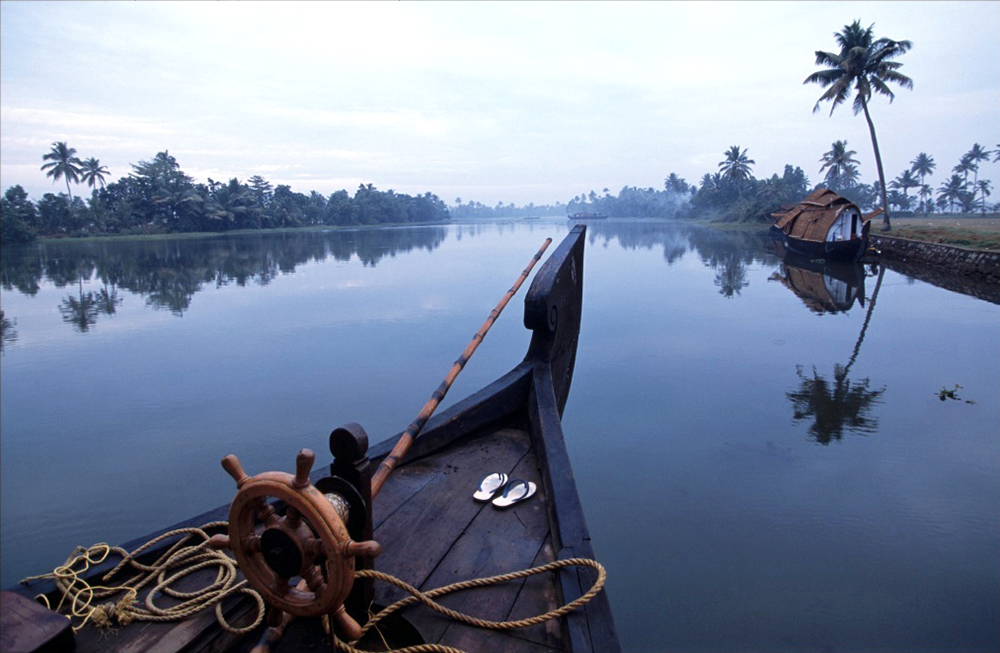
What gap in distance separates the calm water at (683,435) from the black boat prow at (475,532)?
1.42 meters

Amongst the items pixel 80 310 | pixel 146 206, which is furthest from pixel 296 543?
pixel 146 206

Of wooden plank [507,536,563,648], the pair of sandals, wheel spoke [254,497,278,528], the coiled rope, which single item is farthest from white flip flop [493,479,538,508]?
wheel spoke [254,497,278,528]

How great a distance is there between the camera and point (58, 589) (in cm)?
193

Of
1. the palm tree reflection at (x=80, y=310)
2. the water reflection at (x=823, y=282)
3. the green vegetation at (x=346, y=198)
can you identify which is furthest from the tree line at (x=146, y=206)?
the water reflection at (x=823, y=282)

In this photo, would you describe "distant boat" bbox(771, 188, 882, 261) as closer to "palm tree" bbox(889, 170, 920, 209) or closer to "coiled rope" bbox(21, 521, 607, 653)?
"coiled rope" bbox(21, 521, 607, 653)

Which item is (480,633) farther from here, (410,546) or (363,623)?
(410,546)

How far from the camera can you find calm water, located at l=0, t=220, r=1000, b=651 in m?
3.60

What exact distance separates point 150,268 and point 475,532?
24.9 m

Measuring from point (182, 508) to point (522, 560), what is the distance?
387 centimetres

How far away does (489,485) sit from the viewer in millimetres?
2805

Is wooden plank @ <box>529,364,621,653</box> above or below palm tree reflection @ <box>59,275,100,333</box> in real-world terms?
above

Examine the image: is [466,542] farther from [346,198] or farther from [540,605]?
[346,198]

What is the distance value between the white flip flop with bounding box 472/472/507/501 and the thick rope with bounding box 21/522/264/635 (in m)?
1.08

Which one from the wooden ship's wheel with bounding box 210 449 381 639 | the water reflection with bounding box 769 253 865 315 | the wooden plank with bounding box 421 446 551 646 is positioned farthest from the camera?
the water reflection with bounding box 769 253 865 315
